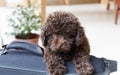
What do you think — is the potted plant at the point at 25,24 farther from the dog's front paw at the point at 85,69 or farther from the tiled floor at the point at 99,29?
the dog's front paw at the point at 85,69

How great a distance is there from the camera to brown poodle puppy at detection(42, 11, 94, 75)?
0.94 m

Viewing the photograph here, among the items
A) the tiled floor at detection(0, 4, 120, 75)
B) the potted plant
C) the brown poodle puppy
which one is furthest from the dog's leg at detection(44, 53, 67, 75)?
the potted plant

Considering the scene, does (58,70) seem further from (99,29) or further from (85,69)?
(99,29)

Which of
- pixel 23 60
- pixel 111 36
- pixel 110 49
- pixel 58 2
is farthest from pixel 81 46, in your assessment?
pixel 58 2

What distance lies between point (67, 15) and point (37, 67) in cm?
23

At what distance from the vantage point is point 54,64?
0.96m

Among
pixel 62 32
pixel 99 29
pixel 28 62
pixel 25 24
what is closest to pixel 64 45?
pixel 62 32

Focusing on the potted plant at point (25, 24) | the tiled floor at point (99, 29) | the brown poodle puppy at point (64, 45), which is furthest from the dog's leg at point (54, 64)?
the potted plant at point (25, 24)

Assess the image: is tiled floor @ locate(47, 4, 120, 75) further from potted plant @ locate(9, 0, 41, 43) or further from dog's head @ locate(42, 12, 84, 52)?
dog's head @ locate(42, 12, 84, 52)

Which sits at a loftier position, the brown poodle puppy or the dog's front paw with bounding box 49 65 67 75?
the brown poodle puppy

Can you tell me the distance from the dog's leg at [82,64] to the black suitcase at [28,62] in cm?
2

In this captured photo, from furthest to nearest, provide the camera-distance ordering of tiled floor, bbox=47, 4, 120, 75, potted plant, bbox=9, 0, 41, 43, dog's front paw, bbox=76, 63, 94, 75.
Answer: tiled floor, bbox=47, 4, 120, 75
potted plant, bbox=9, 0, 41, 43
dog's front paw, bbox=76, 63, 94, 75

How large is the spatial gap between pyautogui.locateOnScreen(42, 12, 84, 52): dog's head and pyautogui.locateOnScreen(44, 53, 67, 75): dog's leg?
36 millimetres

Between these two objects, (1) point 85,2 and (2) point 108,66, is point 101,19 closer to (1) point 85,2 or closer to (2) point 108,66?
(1) point 85,2
